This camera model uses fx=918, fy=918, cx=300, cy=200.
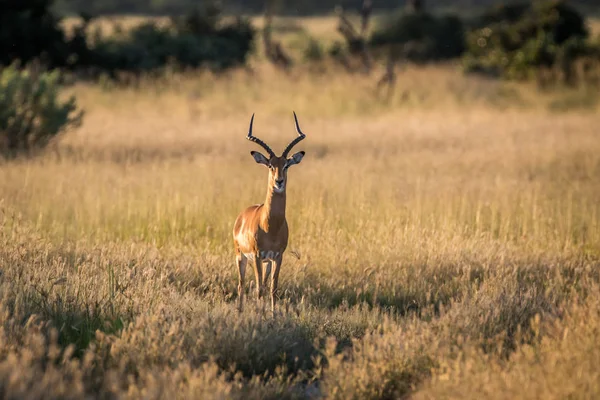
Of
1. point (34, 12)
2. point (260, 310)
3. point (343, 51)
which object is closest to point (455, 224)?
point (260, 310)

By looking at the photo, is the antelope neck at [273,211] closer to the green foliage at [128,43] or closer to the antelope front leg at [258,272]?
the antelope front leg at [258,272]

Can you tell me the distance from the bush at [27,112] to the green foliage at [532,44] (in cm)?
1555

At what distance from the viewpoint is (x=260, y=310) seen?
6.68 m

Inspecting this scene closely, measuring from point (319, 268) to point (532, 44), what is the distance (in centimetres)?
2051

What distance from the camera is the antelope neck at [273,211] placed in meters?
7.38

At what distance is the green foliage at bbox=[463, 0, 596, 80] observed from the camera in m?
27.2

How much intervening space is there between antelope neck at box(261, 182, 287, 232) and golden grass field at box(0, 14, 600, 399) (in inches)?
26.6

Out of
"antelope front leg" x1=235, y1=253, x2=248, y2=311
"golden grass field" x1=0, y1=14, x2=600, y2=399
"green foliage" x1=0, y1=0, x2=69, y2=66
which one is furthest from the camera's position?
"green foliage" x1=0, y1=0, x2=69, y2=66

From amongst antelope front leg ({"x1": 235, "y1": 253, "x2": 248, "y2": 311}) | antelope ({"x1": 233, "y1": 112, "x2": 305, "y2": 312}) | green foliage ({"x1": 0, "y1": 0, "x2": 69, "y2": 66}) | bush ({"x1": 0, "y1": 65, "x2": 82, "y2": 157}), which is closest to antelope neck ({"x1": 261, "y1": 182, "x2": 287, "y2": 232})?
antelope ({"x1": 233, "y1": 112, "x2": 305, "y2": 312})

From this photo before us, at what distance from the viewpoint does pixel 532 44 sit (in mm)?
27391

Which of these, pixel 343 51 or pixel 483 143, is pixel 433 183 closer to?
pixel 483 143

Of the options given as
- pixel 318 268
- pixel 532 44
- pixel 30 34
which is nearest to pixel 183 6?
pixel 532 44

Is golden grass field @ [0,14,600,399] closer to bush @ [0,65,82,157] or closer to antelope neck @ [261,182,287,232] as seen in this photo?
antelope neck @ [261,182,287,232]

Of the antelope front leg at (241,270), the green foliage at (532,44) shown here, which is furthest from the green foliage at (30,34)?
the antelope front leg at (241,270)
